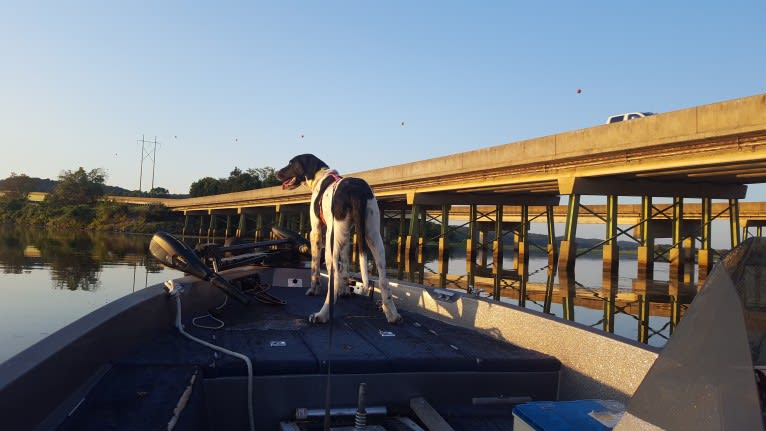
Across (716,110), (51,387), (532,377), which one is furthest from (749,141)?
(51,387)

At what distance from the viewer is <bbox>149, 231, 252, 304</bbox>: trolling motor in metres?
4.78

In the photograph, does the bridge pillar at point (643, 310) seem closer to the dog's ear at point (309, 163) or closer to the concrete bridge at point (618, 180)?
the concrete bridge at point (618, 180)

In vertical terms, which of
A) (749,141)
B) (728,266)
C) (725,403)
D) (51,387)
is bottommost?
(51,387)

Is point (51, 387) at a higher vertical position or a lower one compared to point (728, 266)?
lower

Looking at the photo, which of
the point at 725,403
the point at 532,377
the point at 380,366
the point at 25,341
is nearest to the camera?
the point at 725,403

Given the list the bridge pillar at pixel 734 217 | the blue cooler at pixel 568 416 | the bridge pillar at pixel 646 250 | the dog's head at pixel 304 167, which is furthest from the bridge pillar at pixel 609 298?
the blue cooler at pixel 568 416

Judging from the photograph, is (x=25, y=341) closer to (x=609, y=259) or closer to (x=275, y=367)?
(x=275, y=367)

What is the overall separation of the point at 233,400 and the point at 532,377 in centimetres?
182

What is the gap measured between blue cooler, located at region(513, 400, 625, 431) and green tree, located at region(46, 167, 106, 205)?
9475 centimetres

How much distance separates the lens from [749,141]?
14234 millimetres

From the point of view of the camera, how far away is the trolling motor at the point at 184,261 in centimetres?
478

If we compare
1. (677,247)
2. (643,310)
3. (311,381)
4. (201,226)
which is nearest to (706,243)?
(677,247)

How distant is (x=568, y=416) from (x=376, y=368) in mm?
1507

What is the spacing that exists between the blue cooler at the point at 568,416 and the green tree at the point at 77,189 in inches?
3730
